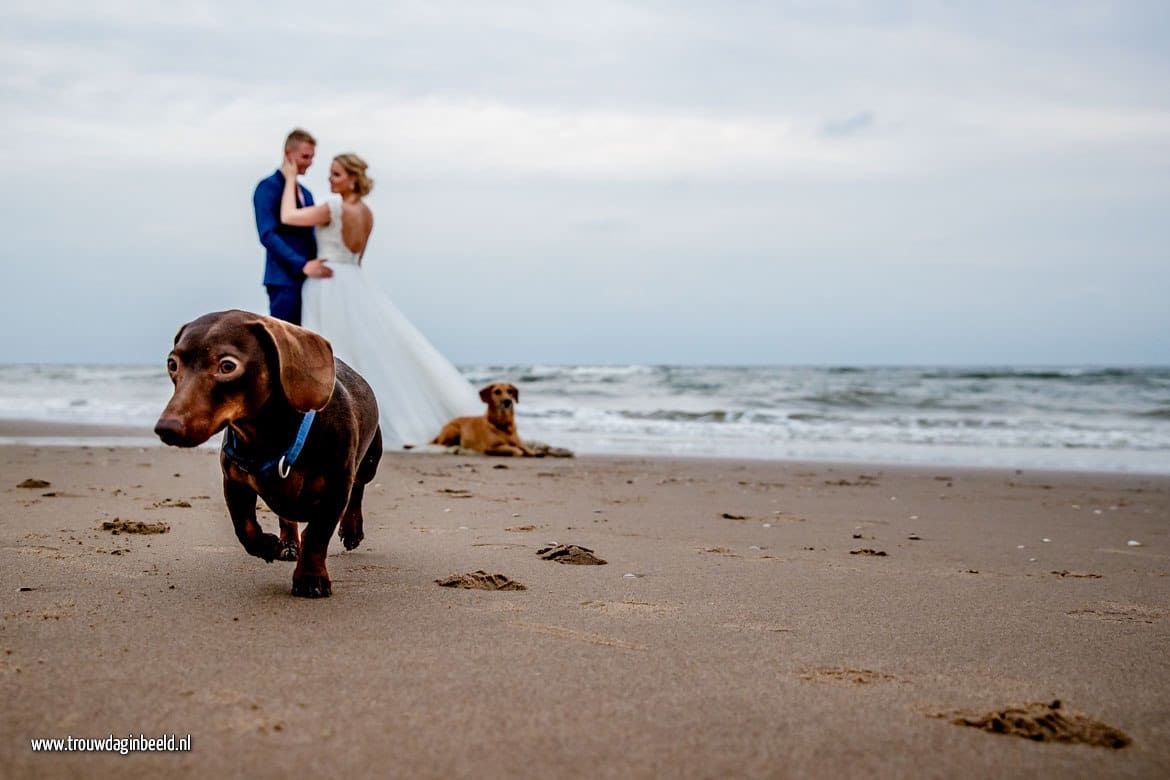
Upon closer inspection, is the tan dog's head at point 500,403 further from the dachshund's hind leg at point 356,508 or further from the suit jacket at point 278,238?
the dachshund's hind leg at point 356,508

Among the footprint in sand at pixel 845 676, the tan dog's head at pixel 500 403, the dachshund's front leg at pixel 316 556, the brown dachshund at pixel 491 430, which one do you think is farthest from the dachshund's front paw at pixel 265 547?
the tan dog's head at pixel 500 403

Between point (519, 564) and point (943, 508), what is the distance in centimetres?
359

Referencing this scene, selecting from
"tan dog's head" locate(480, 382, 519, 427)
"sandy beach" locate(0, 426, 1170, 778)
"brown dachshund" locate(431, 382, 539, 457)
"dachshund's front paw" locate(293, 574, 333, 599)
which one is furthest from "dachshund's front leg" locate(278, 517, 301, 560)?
"tan dog's head" locate(480, 382, 519, 427)

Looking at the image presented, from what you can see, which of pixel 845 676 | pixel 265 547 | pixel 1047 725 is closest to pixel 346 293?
pixel 265 547

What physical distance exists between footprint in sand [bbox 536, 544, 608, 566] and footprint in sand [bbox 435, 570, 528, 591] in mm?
502

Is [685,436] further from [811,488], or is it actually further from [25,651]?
[25,651]

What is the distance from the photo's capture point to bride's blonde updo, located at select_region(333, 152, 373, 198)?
8109mm

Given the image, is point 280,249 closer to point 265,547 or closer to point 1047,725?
point 265,547

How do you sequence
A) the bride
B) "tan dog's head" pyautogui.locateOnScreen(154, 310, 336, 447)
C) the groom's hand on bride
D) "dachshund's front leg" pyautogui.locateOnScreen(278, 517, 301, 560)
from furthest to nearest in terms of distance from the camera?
the bride, the groom's hand on bride, "dachshund's front leg" pyautogui.locateOnScreen(278, 517, 301, 560), "tan dog's head" pyautogui.locateOnScreen(154, 310, 336, 447)

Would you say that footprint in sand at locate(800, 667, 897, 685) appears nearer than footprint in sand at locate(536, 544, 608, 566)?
Yes

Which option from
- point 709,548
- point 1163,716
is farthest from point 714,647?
point 709,548

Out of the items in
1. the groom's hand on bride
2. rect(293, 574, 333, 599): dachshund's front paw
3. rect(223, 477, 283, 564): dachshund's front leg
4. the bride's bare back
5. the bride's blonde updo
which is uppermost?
the bride's blonde updo

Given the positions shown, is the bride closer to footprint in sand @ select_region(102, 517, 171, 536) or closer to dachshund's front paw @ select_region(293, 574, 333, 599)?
footprint in sand @ select_region(102, 517, 171, 536)

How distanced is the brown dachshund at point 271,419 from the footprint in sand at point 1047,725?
68.3 inches
